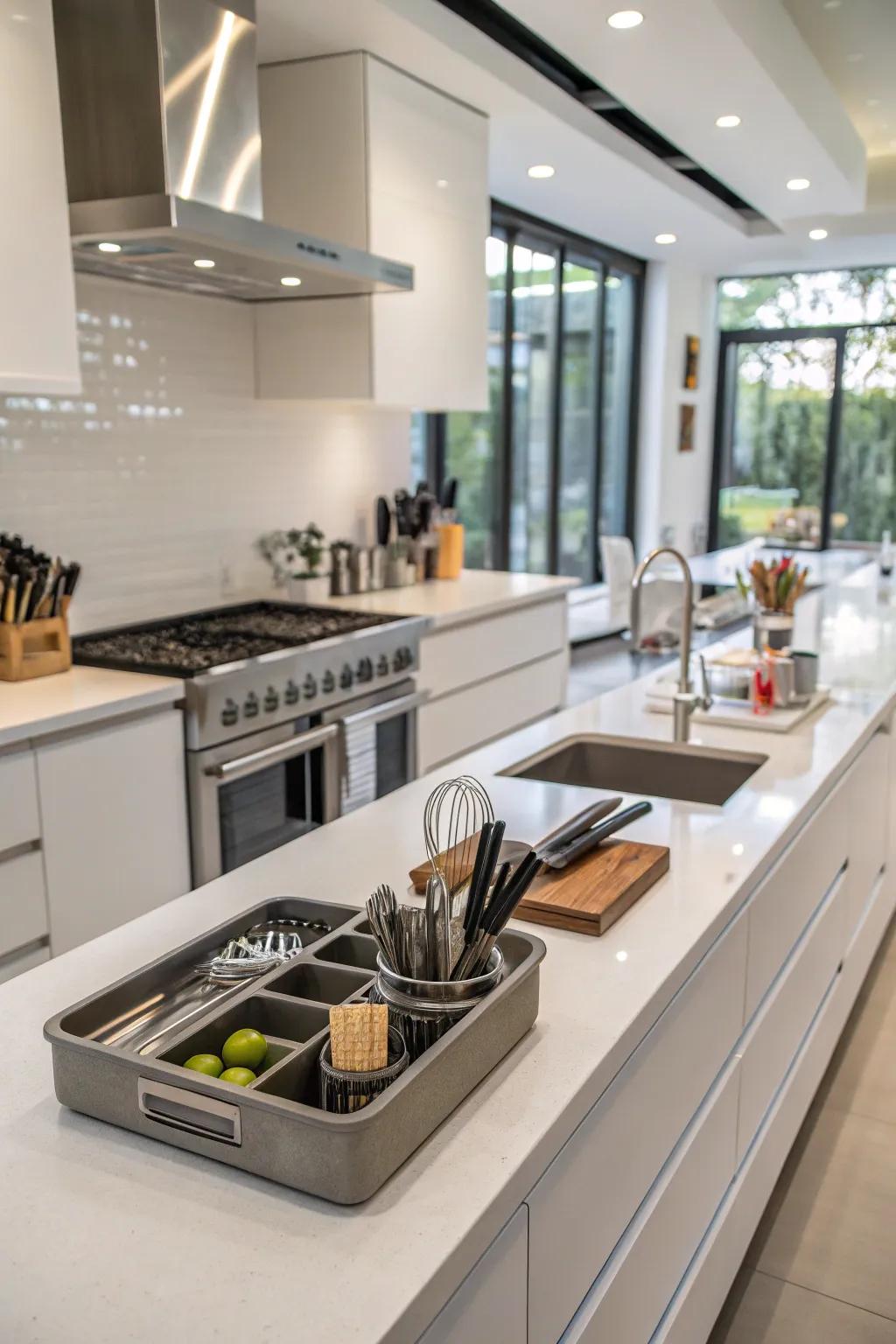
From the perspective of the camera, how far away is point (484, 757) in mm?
2279

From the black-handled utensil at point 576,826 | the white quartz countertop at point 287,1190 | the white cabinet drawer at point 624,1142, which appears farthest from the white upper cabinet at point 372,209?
the white cabinet drawer at point 624,1142

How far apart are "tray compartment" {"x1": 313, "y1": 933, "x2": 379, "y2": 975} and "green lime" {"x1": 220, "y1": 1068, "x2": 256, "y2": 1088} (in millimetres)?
247

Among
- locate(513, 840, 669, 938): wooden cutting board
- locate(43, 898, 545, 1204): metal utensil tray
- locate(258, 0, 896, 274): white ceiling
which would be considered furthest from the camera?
locate(258, 0, 896, 274): white ceiling

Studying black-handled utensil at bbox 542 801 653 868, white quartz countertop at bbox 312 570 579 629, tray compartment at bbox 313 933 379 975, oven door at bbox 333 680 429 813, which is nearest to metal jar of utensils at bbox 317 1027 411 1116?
tray compartment at bbox 313 933 379 975

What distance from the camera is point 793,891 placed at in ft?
6.72

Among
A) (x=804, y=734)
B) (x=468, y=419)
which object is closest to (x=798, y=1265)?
(x=804, y=734)

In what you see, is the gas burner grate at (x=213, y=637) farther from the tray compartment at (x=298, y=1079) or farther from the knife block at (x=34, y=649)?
the tray compartment at (x=298, y=1079)

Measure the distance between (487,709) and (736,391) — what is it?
20.4 ft

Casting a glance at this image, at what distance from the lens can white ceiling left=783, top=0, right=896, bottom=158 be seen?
14.9 ft

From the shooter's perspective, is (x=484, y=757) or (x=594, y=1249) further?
(x=484, y=757)

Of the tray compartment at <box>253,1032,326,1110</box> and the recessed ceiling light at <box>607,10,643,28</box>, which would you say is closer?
the tray compartment at <box>253,1032,326,1110</box>

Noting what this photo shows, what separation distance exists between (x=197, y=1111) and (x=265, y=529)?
338cm

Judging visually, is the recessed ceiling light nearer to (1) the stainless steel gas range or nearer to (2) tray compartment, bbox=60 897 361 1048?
(1) the stainless steel gas range

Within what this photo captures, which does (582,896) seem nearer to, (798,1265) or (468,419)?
(798,1265)
